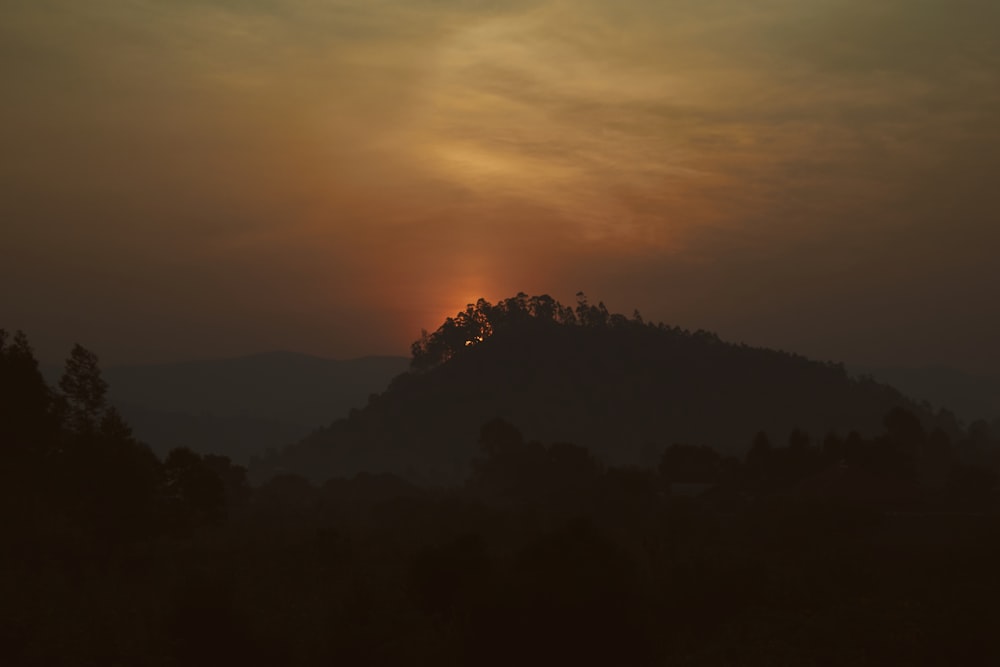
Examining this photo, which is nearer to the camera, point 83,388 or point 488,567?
point 488,567

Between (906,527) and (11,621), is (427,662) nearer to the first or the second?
(11,621)

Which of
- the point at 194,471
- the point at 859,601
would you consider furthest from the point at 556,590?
the point at 194,471

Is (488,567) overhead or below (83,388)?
below

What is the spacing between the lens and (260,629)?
30.2 metres

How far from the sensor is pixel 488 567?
3081 cm

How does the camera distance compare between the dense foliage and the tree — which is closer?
the dense foliage

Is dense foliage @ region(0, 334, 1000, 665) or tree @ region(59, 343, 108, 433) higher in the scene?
tree @ region(59, 343, 108, 433)

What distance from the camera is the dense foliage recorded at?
28.5 meters

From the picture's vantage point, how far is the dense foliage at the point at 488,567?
2850 centimetres

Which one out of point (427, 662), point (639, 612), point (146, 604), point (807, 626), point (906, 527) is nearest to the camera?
point (427, 662)

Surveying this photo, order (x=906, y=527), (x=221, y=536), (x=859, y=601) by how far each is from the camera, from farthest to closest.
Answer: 1. (x=221, y=536)
2. (x=906, y=527)
3. (x=859, y=601)

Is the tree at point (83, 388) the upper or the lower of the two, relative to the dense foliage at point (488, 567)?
upper

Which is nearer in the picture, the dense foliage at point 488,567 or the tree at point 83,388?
the dense foliage at point 488,567

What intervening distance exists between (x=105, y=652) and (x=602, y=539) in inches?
579
